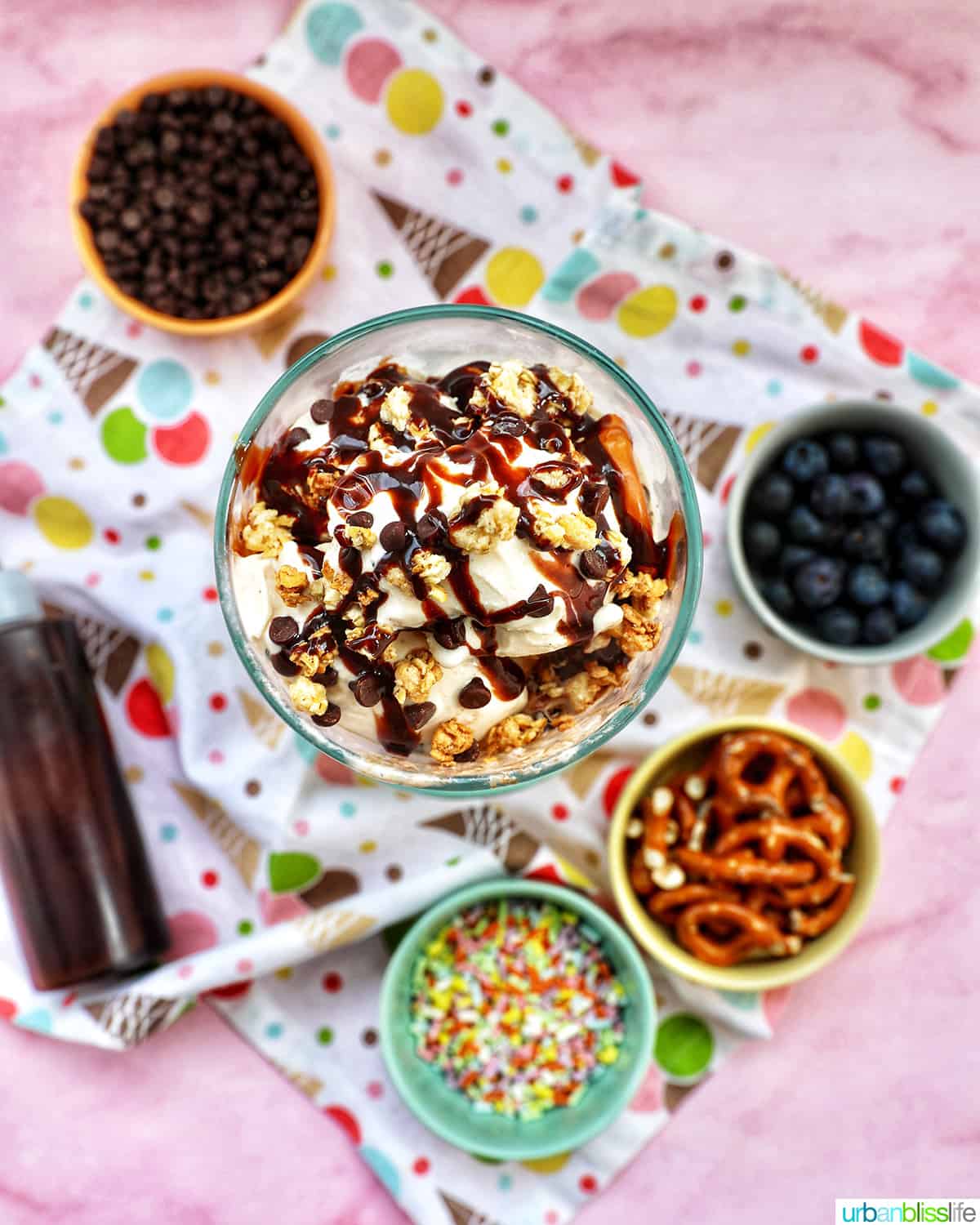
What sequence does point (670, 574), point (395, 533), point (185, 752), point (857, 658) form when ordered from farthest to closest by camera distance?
point (185, 752) < point (857, 658) < point (670, 574) < point (395, 533)

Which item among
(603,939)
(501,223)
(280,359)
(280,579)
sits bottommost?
(603,939)

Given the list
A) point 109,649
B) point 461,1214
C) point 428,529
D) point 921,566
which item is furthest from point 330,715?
point 461,1214

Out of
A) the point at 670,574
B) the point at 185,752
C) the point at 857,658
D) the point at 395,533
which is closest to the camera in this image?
the point at 395,533

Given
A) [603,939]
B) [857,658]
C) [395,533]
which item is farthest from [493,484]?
[603,939]

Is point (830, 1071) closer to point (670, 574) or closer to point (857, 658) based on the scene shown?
point (857, 658)

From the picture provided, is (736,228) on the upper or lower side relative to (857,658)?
upper

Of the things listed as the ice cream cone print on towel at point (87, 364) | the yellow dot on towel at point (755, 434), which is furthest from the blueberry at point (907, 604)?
the ice cream cone print on towel at point (87, 364)

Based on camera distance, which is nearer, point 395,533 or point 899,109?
point 395,533
